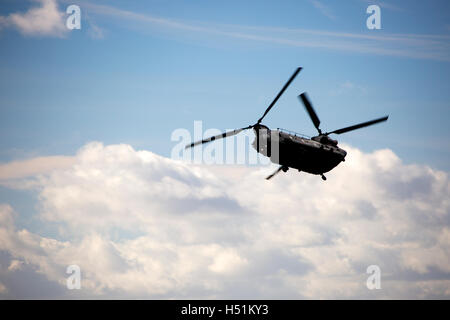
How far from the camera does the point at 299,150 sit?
143ft

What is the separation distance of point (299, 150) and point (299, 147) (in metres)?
0.34

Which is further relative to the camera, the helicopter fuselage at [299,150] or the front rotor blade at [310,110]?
the front rotor blade at [310,110]

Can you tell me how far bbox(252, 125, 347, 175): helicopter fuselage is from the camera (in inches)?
1642

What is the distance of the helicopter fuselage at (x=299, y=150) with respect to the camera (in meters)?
41.7

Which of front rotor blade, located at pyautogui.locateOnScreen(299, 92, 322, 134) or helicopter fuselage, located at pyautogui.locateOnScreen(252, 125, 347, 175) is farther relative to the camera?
front rotor blade, located at pyautogui.locateOnScreen(299, 92, 322, 134)

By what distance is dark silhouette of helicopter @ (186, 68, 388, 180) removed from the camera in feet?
137

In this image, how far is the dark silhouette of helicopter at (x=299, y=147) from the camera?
4162 cm

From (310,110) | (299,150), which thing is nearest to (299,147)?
(299,150)

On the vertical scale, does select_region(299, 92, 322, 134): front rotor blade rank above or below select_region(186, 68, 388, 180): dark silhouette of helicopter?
above

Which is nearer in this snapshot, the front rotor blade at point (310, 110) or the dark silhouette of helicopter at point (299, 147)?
the dark silhouette of helicopter at point (299, 147)

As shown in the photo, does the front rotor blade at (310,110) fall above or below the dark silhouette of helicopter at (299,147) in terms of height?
above

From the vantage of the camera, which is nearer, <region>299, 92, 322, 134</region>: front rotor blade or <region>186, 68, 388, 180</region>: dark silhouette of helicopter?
<region>186, 68, 388, 180</region>: dark silhouette of helicopter
